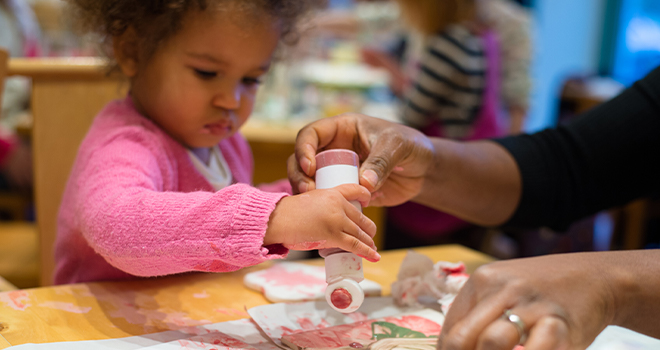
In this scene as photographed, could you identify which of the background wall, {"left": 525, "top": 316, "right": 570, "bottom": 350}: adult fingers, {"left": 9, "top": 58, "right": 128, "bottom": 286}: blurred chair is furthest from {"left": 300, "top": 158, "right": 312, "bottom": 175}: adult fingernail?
the background wall

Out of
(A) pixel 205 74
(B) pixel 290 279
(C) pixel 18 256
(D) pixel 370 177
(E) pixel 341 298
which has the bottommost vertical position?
(C) pixel 18 256

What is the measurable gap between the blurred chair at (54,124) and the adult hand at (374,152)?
0.63m

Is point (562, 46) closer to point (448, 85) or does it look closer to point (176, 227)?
point (448, 85)

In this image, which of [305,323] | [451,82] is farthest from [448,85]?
[305,323]

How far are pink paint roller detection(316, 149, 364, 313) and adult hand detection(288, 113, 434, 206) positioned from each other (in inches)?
1.4

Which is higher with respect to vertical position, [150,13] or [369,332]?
[150,13]

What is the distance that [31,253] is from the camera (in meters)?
1.52

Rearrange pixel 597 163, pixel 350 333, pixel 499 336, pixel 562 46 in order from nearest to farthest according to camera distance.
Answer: pixel 499 336
pixel 350 333
pixel 597 163
pixel 562 46

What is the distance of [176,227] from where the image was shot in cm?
56

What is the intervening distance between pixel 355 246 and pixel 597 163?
65 cm

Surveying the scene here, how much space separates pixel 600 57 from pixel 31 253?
4838 millimetres

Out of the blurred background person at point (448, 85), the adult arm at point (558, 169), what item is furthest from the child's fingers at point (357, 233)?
the blurred background person at point (448, 85)

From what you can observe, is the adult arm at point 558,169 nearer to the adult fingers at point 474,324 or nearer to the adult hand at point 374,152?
the adult hand at point 374,152

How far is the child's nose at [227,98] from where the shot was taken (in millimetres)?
803
